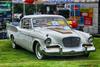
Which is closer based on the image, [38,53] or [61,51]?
[61,51]

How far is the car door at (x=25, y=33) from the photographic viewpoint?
13422mm

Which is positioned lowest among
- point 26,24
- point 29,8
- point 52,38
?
point 29,8

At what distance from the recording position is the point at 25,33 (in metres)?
13.8

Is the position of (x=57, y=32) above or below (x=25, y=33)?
above

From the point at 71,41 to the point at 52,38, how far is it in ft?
2.05

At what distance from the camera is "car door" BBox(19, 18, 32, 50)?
44.0 feet

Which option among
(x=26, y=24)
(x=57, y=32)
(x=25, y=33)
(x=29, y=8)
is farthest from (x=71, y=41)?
(x=29, y=8)

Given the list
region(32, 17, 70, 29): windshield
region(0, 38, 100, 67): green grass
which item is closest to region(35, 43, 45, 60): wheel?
region(0, 38, 100, 67): green grass

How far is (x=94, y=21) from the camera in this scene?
23578mm

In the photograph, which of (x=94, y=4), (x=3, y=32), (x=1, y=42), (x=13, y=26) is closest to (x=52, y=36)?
(x=13, y=26)

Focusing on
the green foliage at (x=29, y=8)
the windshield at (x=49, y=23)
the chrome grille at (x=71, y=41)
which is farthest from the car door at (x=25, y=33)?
the green foliage at (x=29, y=8)

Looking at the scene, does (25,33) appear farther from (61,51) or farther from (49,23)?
(61,51)

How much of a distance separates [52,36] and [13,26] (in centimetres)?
367

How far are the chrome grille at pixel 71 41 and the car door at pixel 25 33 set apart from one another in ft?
5.25
